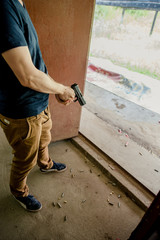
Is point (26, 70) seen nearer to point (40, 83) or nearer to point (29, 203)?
point (40, 83)

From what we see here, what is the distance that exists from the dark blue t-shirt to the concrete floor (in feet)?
3.93

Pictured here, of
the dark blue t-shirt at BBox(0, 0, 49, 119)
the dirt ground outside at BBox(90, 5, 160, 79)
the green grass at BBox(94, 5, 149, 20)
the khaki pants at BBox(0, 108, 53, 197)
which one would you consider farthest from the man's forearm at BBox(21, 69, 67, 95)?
the green grass at BBox(94, 5, 149, 20)

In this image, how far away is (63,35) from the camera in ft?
6.21

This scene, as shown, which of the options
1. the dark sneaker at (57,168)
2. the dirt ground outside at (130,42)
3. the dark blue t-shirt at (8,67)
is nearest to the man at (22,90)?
the dark blue t-shirt at (8,67)

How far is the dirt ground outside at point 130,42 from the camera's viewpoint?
31.6 feet

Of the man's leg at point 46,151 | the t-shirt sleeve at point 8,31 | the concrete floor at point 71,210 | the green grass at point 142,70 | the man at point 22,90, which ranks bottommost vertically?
the green grass at point 142,70

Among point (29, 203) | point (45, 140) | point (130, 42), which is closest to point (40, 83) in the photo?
point (45, 140)

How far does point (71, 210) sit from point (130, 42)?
→ 481 inches

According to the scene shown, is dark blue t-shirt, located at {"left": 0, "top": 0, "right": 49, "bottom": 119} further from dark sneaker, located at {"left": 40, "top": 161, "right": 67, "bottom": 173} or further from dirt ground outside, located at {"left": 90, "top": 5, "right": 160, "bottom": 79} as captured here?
dirt ground outside, located at {"left": 90, "top": 5, "right": 160, "bottom": 79}

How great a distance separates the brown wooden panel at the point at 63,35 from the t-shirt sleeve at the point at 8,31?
894 mm

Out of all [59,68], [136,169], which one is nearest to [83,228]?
[136,169]

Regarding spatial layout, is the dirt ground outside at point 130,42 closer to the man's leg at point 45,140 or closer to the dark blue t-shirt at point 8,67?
the man's leg at point 45,140

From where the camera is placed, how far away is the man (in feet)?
2.98

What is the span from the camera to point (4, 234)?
1556 millimetres
